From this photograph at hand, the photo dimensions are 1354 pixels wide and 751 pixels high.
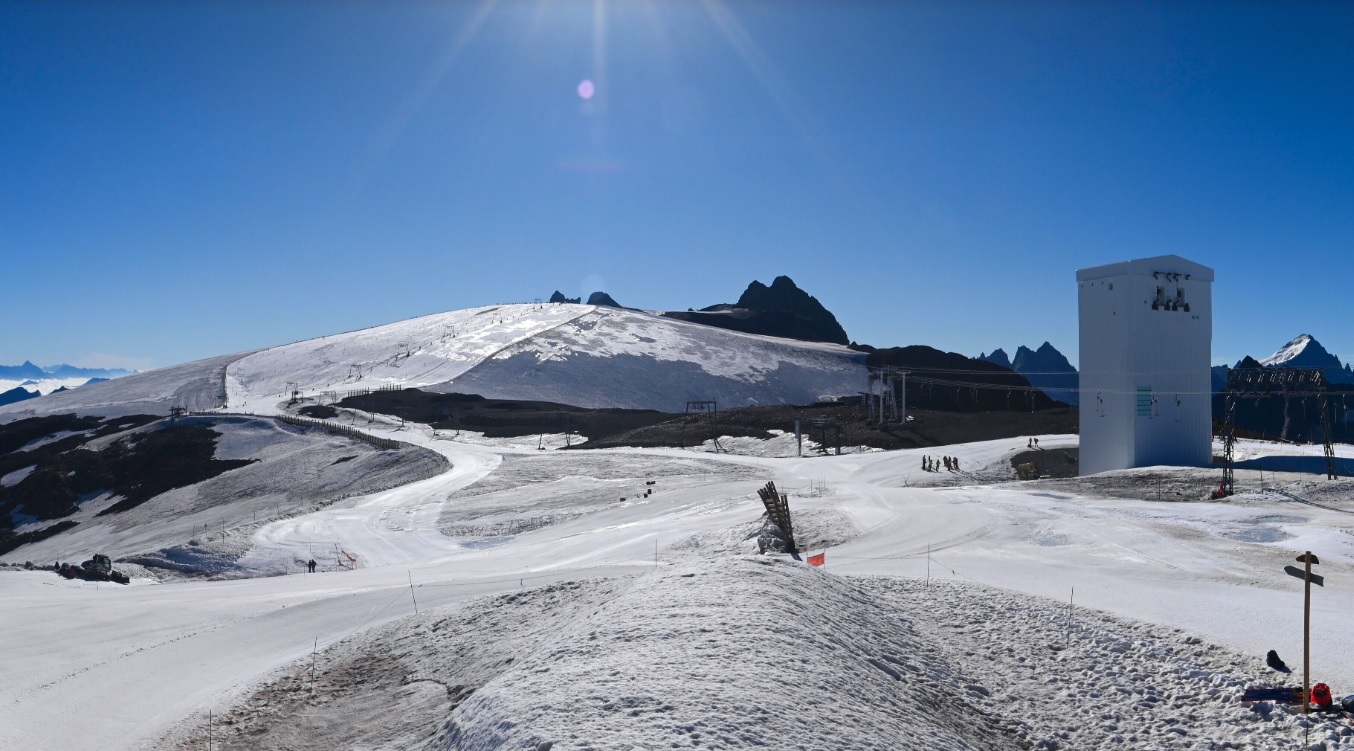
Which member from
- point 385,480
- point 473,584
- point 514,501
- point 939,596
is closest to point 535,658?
point 939,596

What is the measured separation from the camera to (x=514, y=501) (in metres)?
40.4

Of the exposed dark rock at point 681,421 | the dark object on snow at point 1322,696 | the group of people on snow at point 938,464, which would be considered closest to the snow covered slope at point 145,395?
the exposed dark rock at point 681,421

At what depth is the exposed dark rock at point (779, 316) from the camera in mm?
175125

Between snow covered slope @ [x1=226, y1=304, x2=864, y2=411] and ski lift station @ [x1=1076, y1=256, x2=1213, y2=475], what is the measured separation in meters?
71.2

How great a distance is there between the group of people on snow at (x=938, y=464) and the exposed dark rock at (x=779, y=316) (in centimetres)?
12096

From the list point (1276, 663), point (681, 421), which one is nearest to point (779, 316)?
point (681, 421)

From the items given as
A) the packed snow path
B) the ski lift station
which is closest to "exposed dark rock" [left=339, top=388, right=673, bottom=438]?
the packed snow path

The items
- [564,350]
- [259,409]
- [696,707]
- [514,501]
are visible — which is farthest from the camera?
[564,350]

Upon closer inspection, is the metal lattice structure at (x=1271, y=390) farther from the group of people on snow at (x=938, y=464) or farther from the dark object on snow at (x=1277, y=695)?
the dark object on snow at (x=1277, y=695)

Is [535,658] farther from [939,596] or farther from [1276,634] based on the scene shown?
[1276,634]

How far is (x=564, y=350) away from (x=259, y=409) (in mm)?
→ 44367

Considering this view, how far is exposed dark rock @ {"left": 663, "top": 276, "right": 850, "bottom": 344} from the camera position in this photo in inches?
6895

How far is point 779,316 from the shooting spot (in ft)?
595

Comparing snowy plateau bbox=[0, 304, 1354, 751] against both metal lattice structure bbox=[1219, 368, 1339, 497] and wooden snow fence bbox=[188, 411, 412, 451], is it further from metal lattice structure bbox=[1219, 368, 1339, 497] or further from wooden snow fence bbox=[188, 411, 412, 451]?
wooden snow fence bbox=[188, 411, 412, 451]
